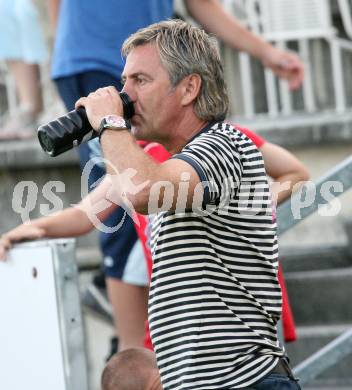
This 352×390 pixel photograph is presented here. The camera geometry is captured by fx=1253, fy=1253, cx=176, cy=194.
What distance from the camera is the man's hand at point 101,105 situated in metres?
3.24

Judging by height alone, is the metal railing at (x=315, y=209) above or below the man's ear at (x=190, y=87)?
below

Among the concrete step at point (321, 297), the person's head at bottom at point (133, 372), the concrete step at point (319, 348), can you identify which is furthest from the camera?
the concrete step at point (321, 297)

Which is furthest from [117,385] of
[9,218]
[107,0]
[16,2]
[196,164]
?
[16,2]

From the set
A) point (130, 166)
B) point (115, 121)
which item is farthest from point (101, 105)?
point (130, 166)

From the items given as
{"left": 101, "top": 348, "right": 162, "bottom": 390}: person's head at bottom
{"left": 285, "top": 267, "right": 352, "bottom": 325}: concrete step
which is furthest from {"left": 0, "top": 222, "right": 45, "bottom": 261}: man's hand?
{"left": 285, "top": 267, "right": 352, "bottom": 325}: concrete step

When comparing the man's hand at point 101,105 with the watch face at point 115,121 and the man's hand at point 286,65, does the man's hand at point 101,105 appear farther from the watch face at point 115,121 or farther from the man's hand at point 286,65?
the man's hand at point 286,65

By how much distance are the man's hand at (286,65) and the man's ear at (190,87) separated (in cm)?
168

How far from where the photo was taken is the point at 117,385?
357cm

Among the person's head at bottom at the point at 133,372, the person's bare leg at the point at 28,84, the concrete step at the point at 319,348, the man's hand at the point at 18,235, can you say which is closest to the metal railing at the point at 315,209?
the person's head at bottom at the point at 133,372

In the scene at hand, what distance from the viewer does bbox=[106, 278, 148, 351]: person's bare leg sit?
195 inches

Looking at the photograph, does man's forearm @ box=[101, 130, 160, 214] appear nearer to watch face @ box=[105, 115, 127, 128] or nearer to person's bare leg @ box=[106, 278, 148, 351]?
watch face @ box=[105, 115, 127, 128]

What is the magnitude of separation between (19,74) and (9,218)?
805 mm

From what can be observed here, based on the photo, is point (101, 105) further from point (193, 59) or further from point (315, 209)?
point (315, 209)

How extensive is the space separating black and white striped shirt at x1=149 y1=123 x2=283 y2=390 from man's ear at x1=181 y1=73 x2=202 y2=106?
130mm
